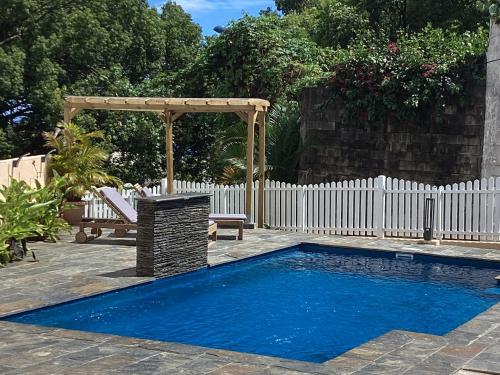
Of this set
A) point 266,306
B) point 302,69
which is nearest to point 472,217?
point 266,306

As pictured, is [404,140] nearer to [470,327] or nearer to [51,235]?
[51,235]

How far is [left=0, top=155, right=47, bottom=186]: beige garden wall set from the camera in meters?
11.6

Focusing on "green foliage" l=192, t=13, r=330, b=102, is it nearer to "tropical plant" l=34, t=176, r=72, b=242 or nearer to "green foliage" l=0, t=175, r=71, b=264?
"tropical plant" l=34, t=176, r=72, b=242

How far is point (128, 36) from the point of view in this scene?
70.1 feet

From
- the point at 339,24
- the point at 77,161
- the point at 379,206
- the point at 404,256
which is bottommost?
the point at 404,256

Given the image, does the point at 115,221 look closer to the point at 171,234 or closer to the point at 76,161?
the point at 76,161

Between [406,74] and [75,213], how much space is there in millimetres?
7339

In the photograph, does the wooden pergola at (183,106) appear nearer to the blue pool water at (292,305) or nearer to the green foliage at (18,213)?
the blue pool water at (292,305)

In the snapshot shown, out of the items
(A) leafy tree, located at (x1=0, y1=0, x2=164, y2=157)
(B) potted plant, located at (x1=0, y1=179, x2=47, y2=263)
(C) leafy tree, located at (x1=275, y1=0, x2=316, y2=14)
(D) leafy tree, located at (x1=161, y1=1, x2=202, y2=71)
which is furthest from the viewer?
(C) leafy tree, located at (x1=275, y1=0, x2=316, y2=14)

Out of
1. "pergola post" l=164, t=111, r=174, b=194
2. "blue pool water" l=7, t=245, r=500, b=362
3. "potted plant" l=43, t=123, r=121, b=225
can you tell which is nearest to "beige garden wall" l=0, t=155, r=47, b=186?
"potted plant" l=43, t=123, r=121, b=225

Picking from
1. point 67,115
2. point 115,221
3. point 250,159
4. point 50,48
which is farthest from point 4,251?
point 50,48

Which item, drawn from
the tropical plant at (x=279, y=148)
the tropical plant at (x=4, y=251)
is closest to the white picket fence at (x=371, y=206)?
the tropical plant at (x=279, y=148)

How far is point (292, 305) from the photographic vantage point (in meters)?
8.30

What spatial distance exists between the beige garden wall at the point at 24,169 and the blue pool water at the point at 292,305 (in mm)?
4077
